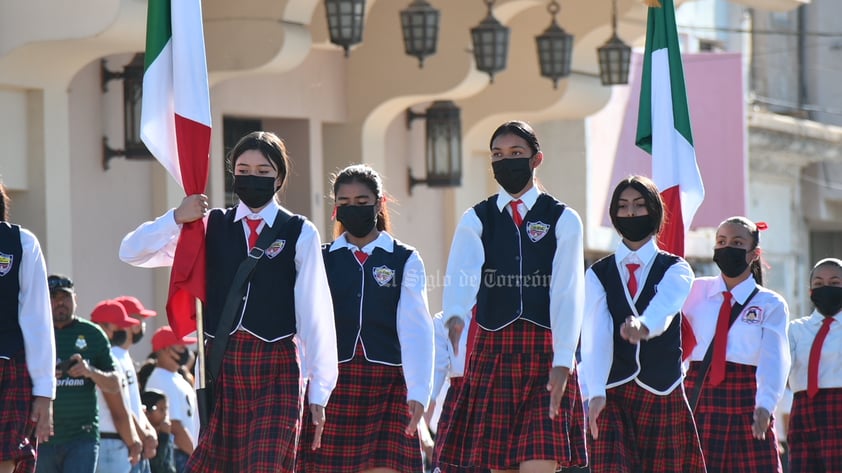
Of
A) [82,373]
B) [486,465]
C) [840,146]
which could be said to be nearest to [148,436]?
[82,373]

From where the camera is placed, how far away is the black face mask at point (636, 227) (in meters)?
8.77

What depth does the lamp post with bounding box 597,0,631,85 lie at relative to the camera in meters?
17.1

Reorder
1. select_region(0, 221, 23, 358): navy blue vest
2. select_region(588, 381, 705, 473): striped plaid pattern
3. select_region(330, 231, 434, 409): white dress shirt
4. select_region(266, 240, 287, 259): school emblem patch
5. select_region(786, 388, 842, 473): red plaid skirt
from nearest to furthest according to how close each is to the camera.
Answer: select_region(266, 240, 287, 259): school emblem patch → select_region(0, 221, 23, 358): navy blue vest → select_region(330, 231, 434, 409): white dress shirt → select_region(588, 381, 705, 473): striped plaid pattern → select_region(786, 388, 842, 473): red plaid skirt

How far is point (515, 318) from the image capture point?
8305 mm

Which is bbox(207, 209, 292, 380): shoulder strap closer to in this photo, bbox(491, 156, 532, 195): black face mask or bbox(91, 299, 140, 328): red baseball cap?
bbox(491, 156, 532, 195): black face mask

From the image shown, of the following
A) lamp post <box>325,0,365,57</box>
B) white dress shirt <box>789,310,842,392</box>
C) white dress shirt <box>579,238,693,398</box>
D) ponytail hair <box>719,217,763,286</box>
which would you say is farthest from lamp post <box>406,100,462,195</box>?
white dress shirt <box>579,238,693,398</box>

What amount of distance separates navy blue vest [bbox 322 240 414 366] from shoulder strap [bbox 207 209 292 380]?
1127 mm

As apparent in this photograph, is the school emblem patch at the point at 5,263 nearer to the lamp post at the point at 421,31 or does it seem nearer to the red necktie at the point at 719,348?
the red necktie at the point at 719,348

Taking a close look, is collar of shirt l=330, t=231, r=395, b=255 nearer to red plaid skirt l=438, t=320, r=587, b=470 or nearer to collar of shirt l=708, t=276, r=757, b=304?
red plaid skirt l=438, t=320, r=587, b=470

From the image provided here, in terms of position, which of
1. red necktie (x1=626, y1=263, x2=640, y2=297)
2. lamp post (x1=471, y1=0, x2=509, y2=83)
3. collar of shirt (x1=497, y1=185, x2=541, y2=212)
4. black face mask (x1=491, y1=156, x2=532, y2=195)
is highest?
lamp post (x1=471, y1=0, x2=509, y2=83)

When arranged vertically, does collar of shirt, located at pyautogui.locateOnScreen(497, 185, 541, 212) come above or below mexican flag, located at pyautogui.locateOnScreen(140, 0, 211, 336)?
below

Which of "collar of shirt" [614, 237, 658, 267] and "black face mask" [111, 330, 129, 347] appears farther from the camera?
"black face mask" [111, 330, 129, 347]

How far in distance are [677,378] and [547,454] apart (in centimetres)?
98

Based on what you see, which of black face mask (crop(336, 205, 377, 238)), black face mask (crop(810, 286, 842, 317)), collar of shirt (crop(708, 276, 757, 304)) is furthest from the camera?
black face mask (crop(810, 286, 842, 317))
